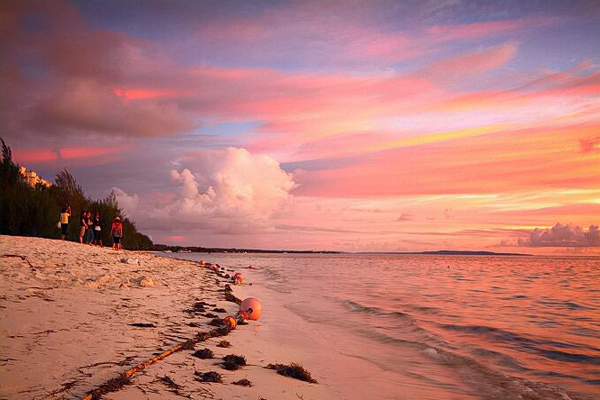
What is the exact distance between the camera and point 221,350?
7246mm

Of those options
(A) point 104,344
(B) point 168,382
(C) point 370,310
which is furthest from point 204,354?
(C) point 370,310

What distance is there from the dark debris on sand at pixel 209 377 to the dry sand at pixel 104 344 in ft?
0.38

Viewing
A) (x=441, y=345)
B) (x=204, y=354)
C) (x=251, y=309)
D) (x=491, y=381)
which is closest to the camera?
(x=204, y=354)

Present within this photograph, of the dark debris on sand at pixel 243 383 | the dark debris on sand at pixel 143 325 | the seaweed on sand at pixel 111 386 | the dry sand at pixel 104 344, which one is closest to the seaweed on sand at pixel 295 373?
the dry sand at pixel 104 344

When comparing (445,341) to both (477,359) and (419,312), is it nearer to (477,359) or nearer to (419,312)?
(477,359)

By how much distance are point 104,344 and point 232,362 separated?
204cm

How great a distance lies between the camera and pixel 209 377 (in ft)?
18.1

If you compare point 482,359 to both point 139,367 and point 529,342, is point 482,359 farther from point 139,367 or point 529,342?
point 139,367

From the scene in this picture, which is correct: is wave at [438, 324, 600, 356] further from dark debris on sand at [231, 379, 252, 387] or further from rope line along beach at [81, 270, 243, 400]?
dark debris on sand at [231, 379, 252, 387]

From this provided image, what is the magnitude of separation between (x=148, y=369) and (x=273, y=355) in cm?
274

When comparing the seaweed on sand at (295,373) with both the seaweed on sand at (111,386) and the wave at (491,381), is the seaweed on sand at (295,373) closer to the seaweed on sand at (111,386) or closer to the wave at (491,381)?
the seaweed on sand at (111,386)

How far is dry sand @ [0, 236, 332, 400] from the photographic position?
486 cm

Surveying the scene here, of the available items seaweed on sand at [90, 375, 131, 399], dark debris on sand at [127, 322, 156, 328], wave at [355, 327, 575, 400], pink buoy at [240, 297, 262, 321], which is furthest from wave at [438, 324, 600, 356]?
seaweed on sand at [90, 375, 131, 399]

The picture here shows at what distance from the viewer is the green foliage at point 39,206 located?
28672 mm
